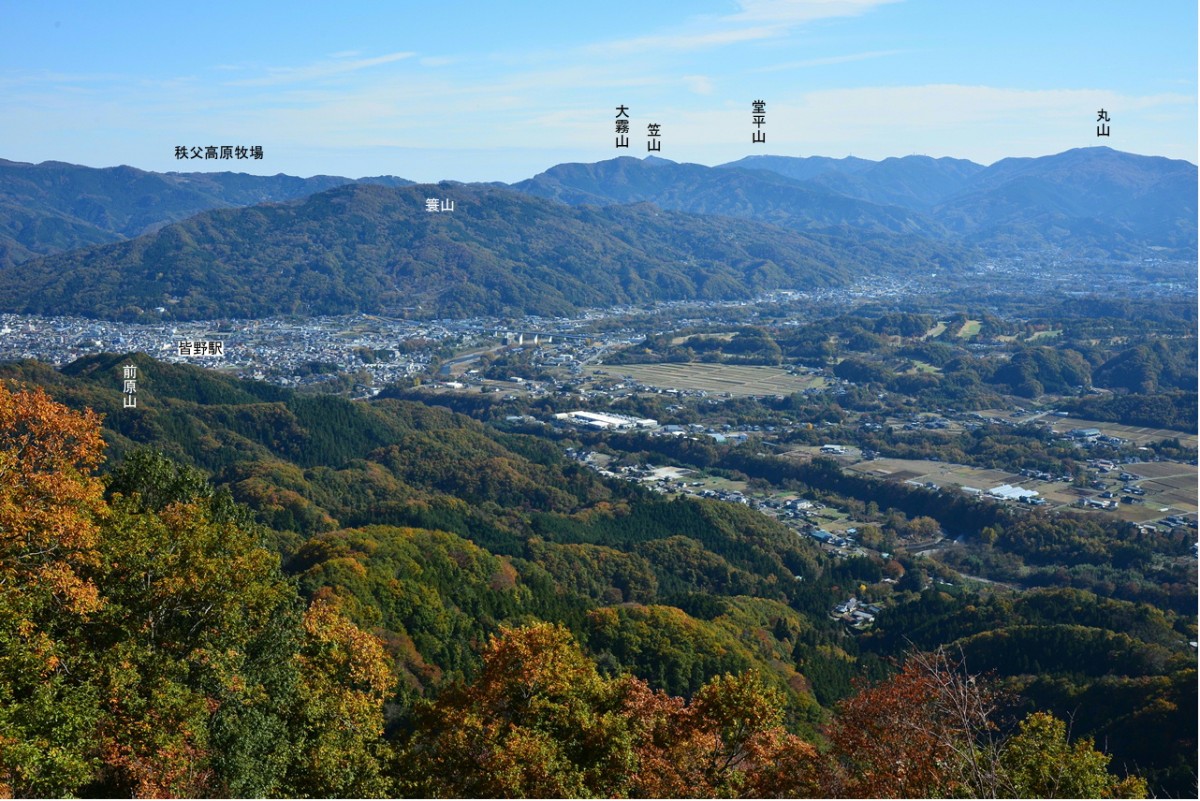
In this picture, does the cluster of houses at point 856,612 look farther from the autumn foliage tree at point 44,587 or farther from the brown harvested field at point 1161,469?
the autumn foliage tree at point 44,587

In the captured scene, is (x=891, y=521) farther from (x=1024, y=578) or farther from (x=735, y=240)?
(x=735, y=240)

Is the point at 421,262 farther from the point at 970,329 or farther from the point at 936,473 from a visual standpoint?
the point at 936,473

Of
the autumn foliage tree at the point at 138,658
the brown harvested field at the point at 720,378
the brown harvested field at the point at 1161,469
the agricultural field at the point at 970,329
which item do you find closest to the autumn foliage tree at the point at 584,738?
the autumn foliage tree at the point at 138,658

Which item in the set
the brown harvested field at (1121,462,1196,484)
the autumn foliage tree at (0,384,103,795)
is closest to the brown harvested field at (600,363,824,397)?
the brown harvested field at (1121,462,1196,484)

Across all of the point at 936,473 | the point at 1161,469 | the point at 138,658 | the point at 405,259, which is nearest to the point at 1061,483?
the point at 936,473

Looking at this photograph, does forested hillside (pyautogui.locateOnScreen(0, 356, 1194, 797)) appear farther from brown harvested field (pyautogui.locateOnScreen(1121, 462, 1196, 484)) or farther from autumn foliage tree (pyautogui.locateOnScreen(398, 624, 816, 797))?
brown harvested field (pyautogui.locateOnScreen(1121, 462, 1196, 484))

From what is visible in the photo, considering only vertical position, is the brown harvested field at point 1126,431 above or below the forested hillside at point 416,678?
below
